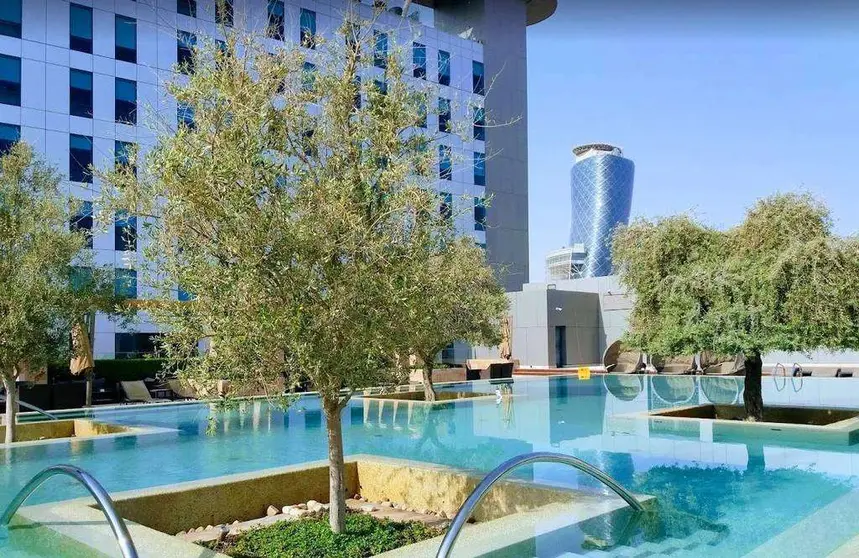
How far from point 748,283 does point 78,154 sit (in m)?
29.6

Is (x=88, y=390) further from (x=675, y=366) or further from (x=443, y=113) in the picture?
(x=675, y=366)

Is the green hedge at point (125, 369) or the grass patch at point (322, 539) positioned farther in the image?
the green hedge at point (125, 369)

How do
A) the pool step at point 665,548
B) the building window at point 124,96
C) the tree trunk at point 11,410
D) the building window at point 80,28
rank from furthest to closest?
the building window at point 124,96
the building window at point 80,28
the tree trunk at point 11,410
the pool step at point 665,548

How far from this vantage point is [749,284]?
14.0 meters

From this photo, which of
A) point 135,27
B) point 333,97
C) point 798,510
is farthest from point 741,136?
point 135,27

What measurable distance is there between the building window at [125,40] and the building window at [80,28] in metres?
1.19

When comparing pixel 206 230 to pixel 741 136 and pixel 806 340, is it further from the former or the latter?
pixel 741 136

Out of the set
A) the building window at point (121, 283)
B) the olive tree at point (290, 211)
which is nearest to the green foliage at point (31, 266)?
the building window at point (121, 283)

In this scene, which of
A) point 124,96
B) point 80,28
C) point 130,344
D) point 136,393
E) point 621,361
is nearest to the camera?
point 136,393

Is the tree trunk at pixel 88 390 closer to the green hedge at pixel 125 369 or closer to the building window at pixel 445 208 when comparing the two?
the green hedge at pixel 125 369

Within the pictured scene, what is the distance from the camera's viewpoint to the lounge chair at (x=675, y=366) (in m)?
32.8

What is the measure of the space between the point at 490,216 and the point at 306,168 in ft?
147

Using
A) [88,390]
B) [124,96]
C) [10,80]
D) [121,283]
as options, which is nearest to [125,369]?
[88,390]

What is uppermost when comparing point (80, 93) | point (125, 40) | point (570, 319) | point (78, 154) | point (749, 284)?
point (125, 40)
